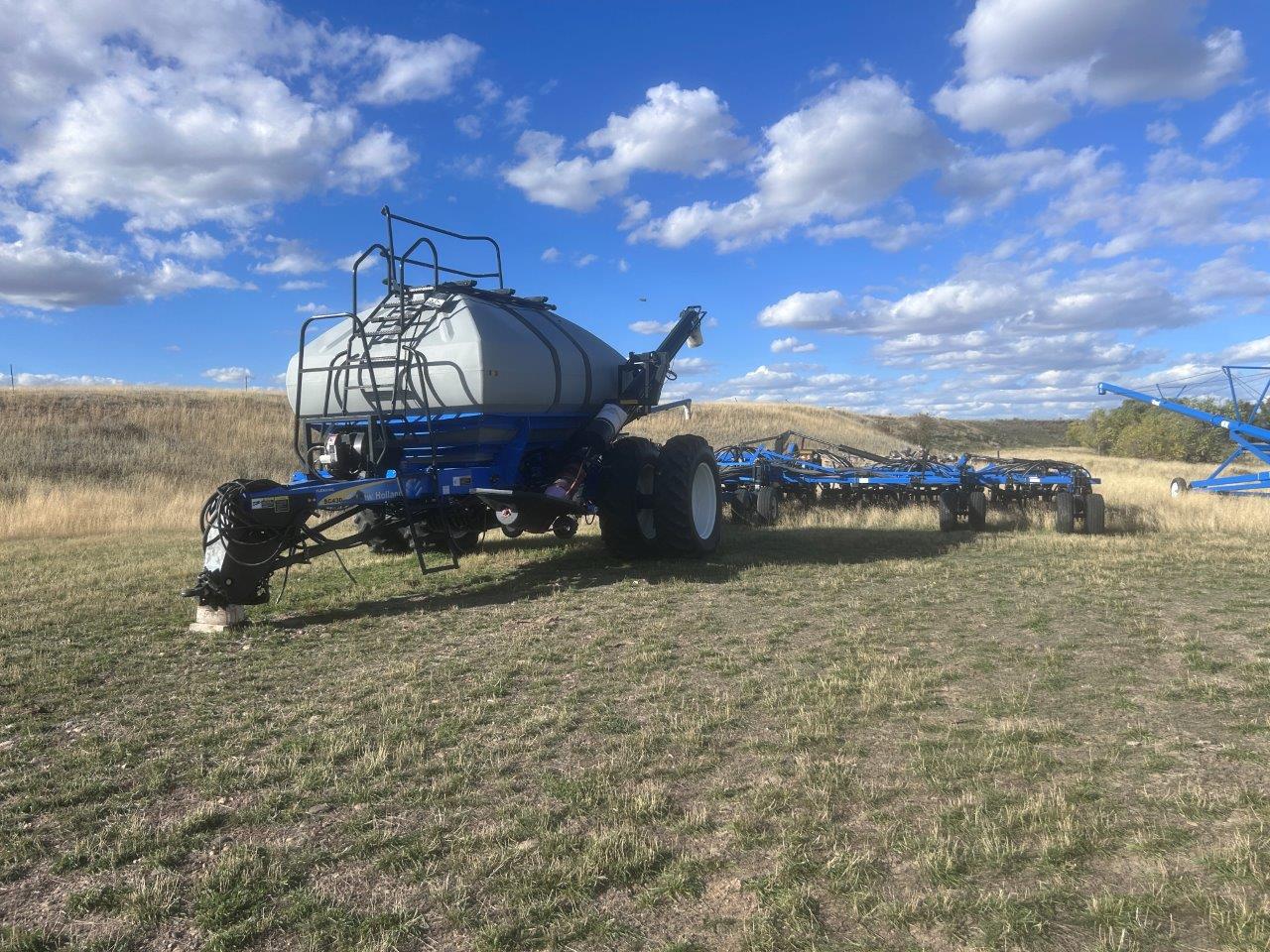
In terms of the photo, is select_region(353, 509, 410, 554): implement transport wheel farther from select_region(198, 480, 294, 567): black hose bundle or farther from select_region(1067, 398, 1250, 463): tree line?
select_region(1067, 398, 1250, 463): tree line

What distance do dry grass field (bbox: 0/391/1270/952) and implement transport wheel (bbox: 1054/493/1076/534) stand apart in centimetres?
356

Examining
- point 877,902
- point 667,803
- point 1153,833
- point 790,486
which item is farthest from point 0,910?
point 790,486

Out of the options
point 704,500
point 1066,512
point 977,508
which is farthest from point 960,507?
point 704,500

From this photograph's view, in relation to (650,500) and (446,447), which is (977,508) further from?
(446,447)

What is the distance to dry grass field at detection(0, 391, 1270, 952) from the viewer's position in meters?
2.79

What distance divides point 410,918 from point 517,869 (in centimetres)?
40

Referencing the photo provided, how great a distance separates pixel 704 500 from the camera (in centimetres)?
1039

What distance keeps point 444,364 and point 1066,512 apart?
8.54 m

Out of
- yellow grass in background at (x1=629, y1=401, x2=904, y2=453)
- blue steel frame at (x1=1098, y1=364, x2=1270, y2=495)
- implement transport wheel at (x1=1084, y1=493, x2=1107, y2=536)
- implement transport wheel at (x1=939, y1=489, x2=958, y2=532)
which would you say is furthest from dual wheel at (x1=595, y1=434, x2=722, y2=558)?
yellow grass in background at (x1=629, y1=401, x2=904, y2=453)

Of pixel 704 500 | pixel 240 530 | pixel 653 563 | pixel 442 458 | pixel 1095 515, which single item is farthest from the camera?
pixel 1095 515

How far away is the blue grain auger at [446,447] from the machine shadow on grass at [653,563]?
1.08ft

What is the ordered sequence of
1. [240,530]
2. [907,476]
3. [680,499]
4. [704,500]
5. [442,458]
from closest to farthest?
[240,530], [442,458], [680,499], [704,500], [907,476]

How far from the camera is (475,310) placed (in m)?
8.11

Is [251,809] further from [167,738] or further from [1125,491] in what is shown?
[1125,491]
